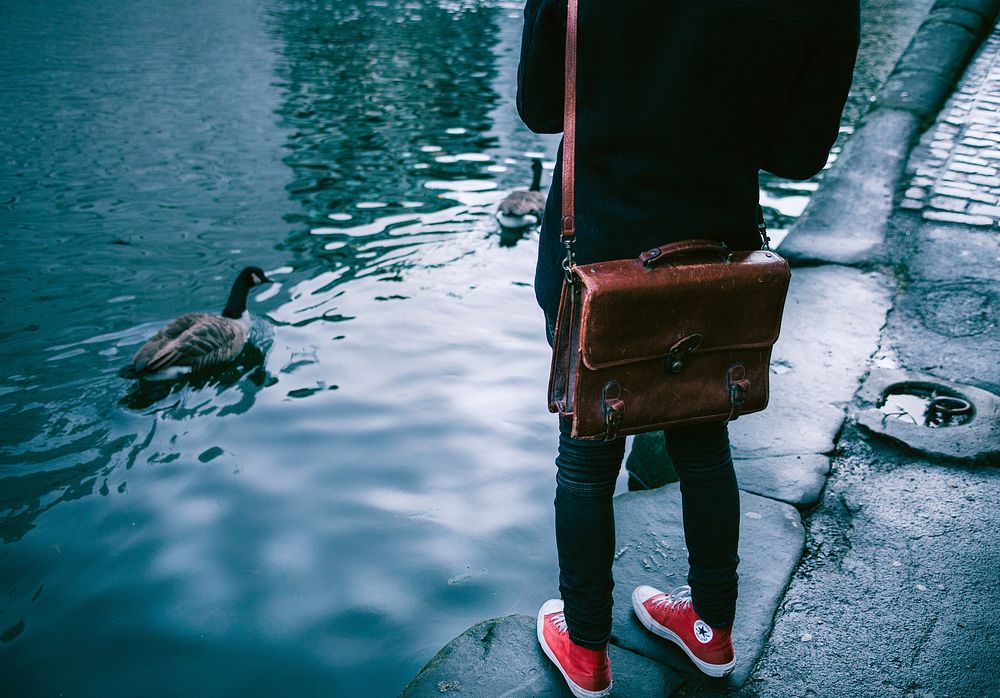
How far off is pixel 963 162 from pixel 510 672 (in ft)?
25.5

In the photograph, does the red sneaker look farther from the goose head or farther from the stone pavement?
the goose head

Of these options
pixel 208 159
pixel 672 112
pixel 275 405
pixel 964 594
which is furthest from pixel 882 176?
pixel 208 159

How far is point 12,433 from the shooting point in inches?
199

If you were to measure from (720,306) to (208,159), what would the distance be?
34.7ft

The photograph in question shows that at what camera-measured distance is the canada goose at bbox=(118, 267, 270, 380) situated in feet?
18.5

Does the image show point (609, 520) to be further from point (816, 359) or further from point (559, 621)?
point (816, 359)

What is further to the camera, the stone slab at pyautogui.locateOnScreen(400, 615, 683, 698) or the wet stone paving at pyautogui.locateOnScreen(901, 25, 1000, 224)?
the wet stone paving at pyautogui.locateOnScreen(901, 25, 1000, 224)

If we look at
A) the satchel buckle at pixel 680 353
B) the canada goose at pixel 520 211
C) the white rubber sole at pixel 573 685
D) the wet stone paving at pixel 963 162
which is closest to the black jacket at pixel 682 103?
the satchel buckle at pixel 680 353

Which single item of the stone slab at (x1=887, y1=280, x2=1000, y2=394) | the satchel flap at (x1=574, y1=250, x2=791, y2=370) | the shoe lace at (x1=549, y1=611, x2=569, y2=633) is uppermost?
the satchel flap at (x1=574, y1=250, x2=791, y2=370)

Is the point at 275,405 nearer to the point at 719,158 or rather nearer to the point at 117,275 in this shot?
the point at 117,275

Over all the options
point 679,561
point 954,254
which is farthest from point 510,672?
point 954,254

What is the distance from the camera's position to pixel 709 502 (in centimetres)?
224

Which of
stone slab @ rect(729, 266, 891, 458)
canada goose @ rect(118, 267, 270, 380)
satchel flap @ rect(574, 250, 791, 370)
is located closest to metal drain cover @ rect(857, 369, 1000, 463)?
stone slab @ rect(729, 266, 891, 458)

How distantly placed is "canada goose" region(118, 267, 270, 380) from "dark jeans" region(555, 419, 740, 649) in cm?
439
